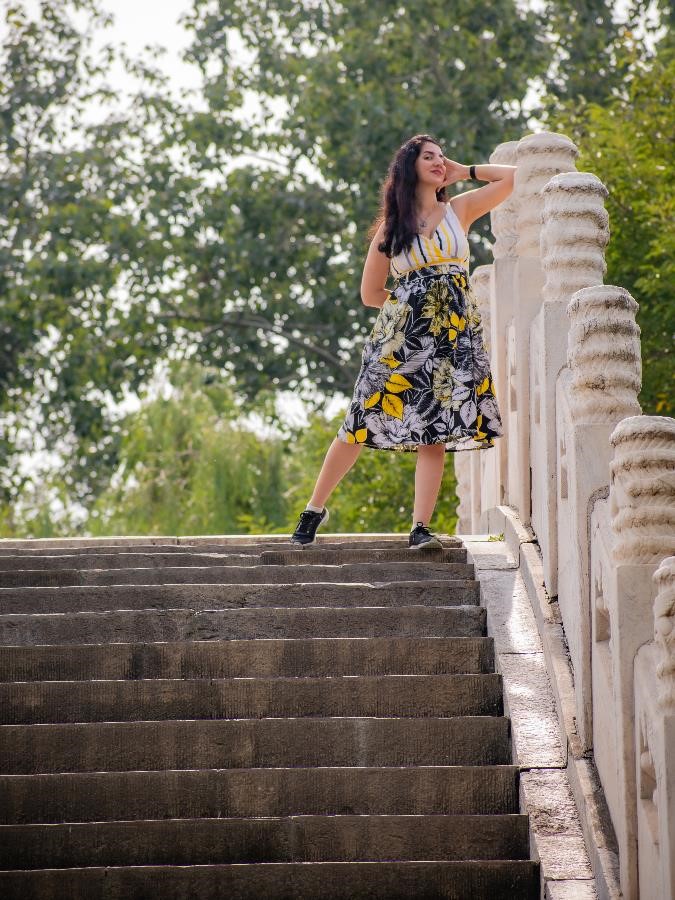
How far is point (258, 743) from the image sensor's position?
15.7 feet

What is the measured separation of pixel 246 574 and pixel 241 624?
552 millimetres

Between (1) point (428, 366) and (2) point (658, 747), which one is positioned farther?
(1) point (428, 366)

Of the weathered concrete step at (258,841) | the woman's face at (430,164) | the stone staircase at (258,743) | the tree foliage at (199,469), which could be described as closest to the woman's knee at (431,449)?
the stone staircase at (258,743)

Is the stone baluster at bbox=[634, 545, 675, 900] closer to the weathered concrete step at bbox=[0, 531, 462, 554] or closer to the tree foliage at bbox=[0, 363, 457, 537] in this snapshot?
the weathered concrete step at bbox=[0, 531, 462, 554]

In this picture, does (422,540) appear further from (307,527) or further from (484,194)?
(484,194)

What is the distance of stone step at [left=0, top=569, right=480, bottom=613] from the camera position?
578cm

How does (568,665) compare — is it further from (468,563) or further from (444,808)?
(468,563)

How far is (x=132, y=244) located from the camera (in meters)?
18.7

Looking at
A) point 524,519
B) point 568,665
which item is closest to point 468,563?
point 524,519

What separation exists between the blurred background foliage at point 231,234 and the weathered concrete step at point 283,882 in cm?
1214

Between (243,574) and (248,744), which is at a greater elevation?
(243,574)

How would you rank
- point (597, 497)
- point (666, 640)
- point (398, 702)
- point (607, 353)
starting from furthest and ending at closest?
point (398, 702) < point (597, 497) < point (607, 353) < point (666, 640)

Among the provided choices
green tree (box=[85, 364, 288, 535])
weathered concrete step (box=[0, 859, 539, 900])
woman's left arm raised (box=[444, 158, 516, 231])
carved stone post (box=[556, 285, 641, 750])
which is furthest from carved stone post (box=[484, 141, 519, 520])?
green tree (box=[85, 364, 288, 535])

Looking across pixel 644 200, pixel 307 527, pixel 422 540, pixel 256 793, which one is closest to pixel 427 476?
pixel 422 540
